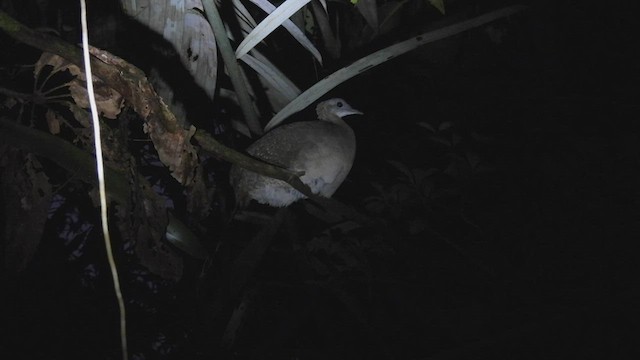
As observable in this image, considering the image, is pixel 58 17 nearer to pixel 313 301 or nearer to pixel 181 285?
pixel 181 285

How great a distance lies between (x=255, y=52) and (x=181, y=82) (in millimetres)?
375

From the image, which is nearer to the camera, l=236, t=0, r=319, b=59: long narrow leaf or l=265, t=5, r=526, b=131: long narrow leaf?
l=236, t=0, r=319, b=59: long narrow leaf

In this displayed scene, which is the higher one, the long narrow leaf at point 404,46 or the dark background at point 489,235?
the long narrow leaf at point 404,46

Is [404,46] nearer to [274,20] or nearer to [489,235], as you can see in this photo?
[274,20]

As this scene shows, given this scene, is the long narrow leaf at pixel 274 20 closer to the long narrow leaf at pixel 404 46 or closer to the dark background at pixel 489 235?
the long narrow leaf at pixel 404 46

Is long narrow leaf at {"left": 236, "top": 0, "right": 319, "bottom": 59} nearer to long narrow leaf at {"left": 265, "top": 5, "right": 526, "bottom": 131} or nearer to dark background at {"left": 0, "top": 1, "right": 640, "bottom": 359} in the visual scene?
long narrow leaf at {"left": 265, "top": 5, "right": 526, "bottom": 131}

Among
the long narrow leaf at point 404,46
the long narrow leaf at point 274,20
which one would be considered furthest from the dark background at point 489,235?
the long narrow leaf at point 274,20

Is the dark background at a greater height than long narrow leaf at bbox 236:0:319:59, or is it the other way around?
long narrow leaf at bbox 236:0:319:59

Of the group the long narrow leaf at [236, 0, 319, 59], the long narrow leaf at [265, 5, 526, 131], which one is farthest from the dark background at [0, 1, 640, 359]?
the long narrow leaf at [236, 0, 319, 59]

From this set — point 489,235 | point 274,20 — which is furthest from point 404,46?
point 489,235

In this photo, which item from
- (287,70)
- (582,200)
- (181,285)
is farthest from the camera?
(287,70)

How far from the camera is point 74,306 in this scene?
2504mm

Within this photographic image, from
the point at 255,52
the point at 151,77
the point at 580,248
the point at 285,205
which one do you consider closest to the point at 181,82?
the point at 151,77

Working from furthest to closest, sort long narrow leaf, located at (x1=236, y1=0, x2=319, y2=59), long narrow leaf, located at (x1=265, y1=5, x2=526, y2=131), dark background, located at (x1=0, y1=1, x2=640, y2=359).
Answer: dark background, located at (x1=0, y1=1, x2=640, y2=359)
long narrow leaf, located at (x1=265, y1=5, x2=526, y2=131)
long narrow leaf, located at (x1=236, y1=0, x2=319, y2=59)
